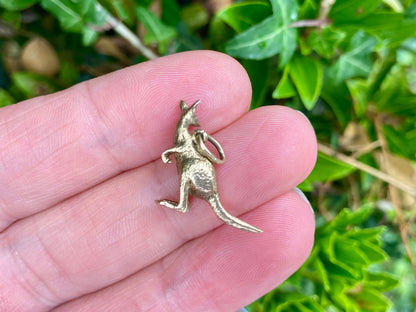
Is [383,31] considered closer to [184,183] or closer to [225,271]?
[184,183]

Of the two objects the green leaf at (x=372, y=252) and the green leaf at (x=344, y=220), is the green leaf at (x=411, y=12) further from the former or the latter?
the green leaf at (x=372, y=252)

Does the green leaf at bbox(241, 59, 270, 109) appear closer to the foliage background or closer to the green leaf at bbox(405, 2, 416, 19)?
the foliage background

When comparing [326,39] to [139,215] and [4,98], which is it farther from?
[4,98]

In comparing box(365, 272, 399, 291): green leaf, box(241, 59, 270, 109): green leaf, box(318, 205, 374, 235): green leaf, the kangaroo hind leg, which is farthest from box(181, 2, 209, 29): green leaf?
box(365, 272, 399, 291): green leaf

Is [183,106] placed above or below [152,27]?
below

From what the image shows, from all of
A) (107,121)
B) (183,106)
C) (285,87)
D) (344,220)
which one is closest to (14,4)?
(107,121)

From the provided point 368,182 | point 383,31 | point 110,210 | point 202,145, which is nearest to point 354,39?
point 383,31
